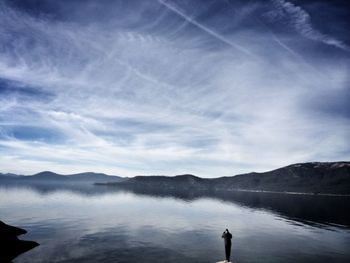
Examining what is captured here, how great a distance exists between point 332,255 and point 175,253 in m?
27.8

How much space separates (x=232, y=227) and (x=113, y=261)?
153 ft

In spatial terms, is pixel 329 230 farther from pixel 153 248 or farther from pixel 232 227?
pixel 153 248

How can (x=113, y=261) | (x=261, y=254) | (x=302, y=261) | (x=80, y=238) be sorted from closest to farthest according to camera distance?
(x=113, y=261) < (x=302, y=261) < (x=261, y=254) < (x=80, y=238)

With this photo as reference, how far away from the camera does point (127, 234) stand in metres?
60.4

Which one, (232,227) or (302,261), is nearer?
(302,261)

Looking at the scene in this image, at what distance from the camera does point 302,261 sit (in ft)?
138

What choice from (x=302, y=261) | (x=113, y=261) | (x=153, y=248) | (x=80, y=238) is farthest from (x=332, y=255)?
(x=80, y=238)

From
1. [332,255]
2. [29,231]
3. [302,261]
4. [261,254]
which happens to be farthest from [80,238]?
[332,255]

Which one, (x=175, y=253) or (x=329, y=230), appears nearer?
(x=175, y=253)

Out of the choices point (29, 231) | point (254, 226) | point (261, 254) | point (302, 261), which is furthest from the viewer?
point (254, 226)

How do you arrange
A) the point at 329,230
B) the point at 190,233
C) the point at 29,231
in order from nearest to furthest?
the point at 29,231 < the point at 190,233 < the point at 329,230

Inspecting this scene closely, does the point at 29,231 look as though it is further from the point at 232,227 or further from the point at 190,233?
the point at 232,227

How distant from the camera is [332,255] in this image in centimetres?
4659

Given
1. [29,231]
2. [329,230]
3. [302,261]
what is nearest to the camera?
[302,261]
